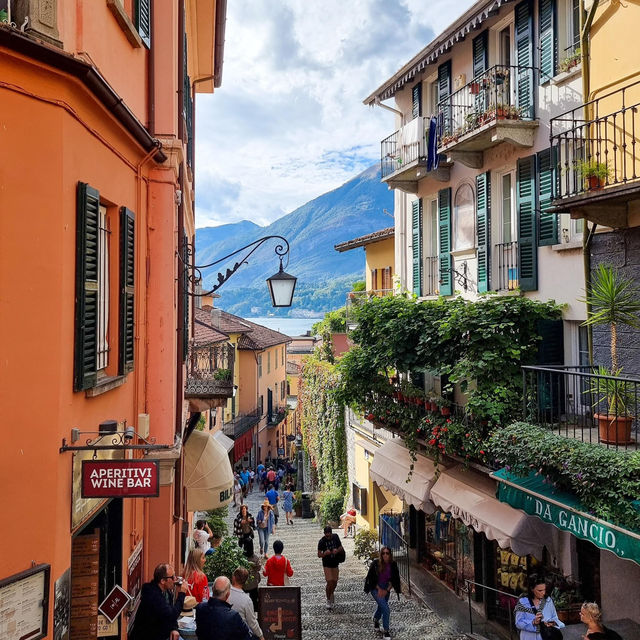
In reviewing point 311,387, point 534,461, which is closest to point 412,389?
point 534,461

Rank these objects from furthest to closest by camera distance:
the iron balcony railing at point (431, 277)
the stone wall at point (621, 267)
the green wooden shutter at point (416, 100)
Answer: the green wooden shutter at point (416, 100) < the iron balcony railing at point (431, 277) < the stone wall at point (621, 267)

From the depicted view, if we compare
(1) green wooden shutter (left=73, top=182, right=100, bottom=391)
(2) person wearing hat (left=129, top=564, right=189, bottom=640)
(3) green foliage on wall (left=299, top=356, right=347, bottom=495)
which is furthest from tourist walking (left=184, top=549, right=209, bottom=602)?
(3) green foliage on wall (left=299, top=356, right=347, bottom=495)

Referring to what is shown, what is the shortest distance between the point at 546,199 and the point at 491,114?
76.3 inches

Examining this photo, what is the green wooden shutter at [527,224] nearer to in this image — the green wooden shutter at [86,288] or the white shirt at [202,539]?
the white shirt at [202,539]

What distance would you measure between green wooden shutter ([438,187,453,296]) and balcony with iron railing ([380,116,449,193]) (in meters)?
0.47

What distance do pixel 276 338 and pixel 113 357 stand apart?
5296cm

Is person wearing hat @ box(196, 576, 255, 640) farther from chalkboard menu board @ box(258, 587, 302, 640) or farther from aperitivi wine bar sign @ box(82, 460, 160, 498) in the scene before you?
chalkboard menu board @ box(258, 587, 302, 640)

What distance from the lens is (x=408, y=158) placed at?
1648cm

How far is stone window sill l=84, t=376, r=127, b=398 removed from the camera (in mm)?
5802

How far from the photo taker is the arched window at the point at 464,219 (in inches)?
583

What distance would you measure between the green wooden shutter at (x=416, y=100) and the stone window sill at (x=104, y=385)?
12.4 m

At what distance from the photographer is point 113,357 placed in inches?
273

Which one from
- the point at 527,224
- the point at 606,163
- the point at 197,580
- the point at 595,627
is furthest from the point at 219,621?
the point at 527,224

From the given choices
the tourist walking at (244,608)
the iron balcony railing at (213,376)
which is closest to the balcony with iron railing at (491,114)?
the iron balcony railing at (213,376)
